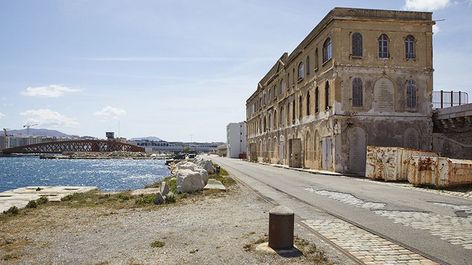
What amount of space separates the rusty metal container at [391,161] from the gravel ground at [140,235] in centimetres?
1168

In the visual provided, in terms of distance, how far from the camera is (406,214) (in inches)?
462

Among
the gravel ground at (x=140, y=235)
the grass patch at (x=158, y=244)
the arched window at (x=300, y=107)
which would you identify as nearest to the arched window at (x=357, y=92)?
the arched window at (x=300, y=107)

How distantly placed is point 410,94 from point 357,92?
159 inches

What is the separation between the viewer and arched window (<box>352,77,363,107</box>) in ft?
101

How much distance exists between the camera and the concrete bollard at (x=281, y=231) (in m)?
7.70

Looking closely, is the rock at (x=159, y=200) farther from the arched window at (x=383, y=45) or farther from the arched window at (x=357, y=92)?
the arched window at (x=383, y=45)

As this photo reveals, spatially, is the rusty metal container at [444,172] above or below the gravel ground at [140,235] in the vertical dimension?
above

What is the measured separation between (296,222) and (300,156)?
31.5m

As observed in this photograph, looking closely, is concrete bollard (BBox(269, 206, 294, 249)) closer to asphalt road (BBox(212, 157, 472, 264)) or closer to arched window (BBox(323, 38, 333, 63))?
asphalt road (BBox(212, 157, 472, 264))

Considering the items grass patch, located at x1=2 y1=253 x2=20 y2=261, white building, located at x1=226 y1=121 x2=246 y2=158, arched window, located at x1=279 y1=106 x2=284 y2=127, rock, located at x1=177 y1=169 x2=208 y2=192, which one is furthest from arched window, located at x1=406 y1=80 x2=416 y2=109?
white building, located at x1=226 y1=121 x2=246 y2=158

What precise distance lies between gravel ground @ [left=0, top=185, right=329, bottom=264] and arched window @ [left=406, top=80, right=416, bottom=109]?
21.0 m

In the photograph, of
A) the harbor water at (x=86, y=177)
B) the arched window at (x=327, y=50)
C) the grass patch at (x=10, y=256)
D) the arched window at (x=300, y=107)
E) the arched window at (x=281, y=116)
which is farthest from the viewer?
the arched window at (x=281, y=116)

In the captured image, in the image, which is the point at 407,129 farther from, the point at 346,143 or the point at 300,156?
the point at 300,156

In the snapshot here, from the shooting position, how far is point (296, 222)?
34.6 feet
